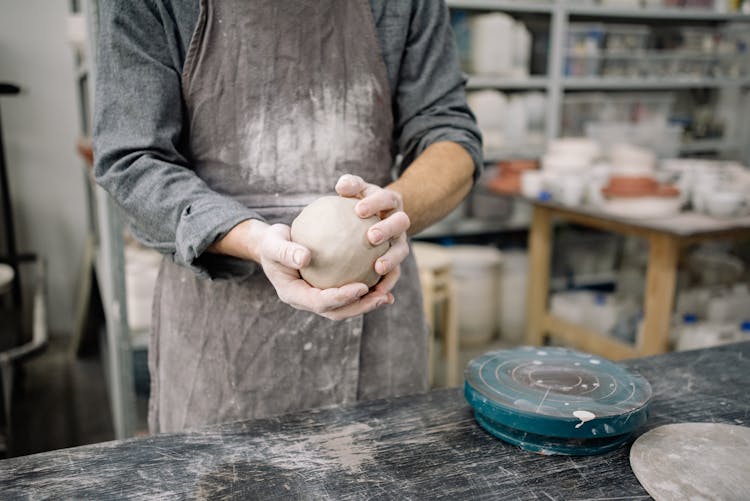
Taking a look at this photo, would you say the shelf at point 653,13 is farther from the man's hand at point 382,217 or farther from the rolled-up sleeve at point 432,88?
the man's hand at point 382,217

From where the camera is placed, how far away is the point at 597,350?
271 centimetres

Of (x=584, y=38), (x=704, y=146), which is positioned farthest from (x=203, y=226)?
(x=704, y=146)

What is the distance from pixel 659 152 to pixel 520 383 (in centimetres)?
329

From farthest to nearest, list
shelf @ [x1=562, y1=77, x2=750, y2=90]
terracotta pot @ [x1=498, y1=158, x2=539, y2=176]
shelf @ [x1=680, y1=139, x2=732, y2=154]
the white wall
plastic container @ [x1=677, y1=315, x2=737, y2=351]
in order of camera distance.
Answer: shelf @ [x1=680, y1=139, x2=732, y2=154], shelf @ [x1=562, y1=77, x2=750, y2=90], the white wall, terracotta pot @ [x1=498, y1=158, x2=539, y2=176], plastic container @ [x1=677, y1=315, x2=737, y2=351]

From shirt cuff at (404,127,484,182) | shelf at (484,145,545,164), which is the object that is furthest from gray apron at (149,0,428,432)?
shelf at (484,145,545,164)

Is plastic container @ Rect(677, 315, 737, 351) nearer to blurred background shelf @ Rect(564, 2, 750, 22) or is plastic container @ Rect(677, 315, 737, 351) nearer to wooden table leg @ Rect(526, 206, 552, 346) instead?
wooden table leg @ Rect(526, 206, 552, 346)

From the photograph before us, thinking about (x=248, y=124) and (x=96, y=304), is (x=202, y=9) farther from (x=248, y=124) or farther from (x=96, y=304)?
(x=96, y=304)

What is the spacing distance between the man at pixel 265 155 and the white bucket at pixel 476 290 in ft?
6.63

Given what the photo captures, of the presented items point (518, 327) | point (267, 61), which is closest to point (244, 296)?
point (267, 61)

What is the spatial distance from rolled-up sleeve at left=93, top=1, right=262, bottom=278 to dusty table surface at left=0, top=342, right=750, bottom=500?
280 millimetres

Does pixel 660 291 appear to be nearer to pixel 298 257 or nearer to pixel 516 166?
pixel 516 166

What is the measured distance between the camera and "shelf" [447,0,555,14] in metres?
3.13

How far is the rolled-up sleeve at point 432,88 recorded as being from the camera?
1.25m

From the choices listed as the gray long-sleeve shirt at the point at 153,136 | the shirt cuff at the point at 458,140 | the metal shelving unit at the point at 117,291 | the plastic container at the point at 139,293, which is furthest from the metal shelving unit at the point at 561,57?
the gray long-sleeve shirt at the point at 153,136
